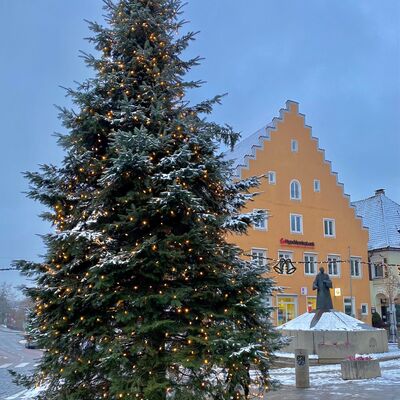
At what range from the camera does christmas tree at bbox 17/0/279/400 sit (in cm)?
741

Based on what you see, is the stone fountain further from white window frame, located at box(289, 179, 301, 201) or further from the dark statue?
white window frame, located at box(289, 179, 301, 201)

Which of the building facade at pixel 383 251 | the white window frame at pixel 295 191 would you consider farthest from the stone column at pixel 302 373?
the building facade at pixel 383 251

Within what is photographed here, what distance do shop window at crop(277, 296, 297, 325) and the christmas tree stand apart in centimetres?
3062

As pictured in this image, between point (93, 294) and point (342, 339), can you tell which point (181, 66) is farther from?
point (342, 339)

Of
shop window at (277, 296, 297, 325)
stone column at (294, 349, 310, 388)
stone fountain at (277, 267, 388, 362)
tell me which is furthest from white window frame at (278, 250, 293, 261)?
stone column at (294, 349, 310, 388)

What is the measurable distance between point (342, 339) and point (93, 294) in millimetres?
17399

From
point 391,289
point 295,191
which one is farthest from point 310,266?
point 391,289

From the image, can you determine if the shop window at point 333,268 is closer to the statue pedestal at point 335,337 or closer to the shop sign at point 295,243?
the shop sign at point 295,243

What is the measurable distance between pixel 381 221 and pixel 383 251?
12.7 feet

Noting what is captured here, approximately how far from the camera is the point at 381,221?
48000 millimetres

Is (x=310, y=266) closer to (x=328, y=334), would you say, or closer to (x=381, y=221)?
(x=381, y=221)

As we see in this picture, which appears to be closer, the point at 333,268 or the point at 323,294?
the point at 323,294

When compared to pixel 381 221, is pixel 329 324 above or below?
below

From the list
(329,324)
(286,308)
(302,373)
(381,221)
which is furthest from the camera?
(381,221)
